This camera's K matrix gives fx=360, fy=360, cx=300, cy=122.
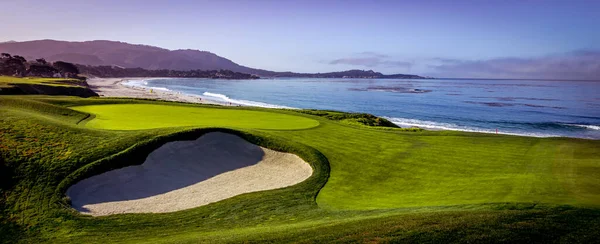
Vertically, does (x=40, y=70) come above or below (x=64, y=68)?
below

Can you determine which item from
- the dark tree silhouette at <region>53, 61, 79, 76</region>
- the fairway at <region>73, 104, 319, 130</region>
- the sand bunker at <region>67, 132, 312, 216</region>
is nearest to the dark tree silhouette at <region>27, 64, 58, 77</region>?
the dark tree silhouette at <region>53, 61, 79, 76</region>

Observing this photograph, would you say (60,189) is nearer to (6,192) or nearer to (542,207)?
(6,192)

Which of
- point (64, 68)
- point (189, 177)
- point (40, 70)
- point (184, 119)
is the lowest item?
point (189, 177)

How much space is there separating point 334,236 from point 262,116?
801 inches

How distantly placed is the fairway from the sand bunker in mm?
4076

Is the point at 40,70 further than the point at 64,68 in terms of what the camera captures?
No

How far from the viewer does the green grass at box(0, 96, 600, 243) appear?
8.56 metres

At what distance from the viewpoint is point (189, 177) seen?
1509cm

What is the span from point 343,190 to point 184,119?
14403mm

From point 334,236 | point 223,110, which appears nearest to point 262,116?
point 223,110

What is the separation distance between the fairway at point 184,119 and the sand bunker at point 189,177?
13.4 ft

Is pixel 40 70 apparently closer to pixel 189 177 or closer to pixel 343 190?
pixel 189 177

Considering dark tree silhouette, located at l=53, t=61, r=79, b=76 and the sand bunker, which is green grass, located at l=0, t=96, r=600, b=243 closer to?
the sand bunker

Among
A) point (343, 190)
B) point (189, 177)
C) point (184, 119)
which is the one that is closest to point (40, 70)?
point (184, 119)
